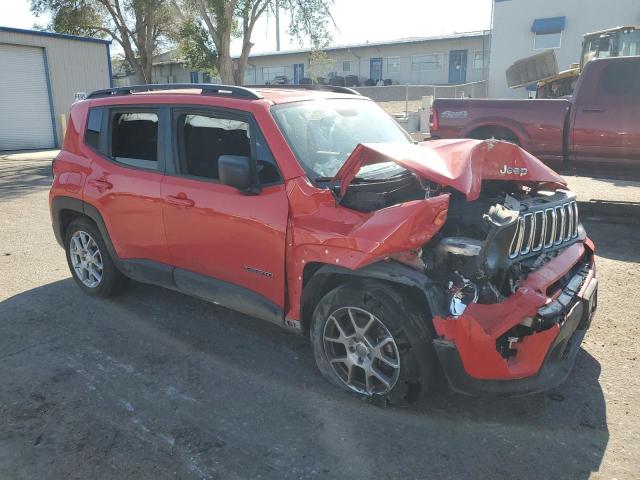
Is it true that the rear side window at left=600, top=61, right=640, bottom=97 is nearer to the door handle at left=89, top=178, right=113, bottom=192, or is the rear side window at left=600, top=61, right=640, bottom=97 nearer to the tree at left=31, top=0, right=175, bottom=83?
the door handle at left=89, top=178, right=113, bottom=192

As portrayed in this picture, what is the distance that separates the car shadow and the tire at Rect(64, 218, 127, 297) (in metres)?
0.75

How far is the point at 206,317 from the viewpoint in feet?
14.8

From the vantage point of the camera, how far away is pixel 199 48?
776 inches

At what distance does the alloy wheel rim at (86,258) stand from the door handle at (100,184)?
21.9 inches

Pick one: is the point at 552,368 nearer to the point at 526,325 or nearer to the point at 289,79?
the point at 526,325

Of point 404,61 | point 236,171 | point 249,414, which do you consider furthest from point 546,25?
point 249,414

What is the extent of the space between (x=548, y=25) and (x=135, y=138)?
24.4m

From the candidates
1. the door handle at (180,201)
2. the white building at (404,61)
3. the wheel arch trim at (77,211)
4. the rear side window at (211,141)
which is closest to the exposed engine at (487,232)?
the rear side window at (211,141)

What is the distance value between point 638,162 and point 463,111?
261 cm

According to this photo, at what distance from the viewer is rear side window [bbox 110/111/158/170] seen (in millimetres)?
4156

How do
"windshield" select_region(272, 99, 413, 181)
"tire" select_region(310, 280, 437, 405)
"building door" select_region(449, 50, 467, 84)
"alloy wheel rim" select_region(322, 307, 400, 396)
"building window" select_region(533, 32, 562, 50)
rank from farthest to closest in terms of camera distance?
"building door" select_region(449, 50, 467, 84), "building window" select_region(533, 32, 562, 50), "windshield" select_region(272, 99, 413, 181), "alloy wheel rim" select_region(322, 307, 400, 396), "tire" select_region(310, 280, 437, 405)

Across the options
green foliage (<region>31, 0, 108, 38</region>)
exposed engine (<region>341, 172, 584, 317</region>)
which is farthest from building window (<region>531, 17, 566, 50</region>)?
exposed engine (<region>341, 172, 584, 317</region>)

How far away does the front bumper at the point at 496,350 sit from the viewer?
106 inches

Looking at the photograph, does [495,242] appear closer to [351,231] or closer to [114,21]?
[351,231]
